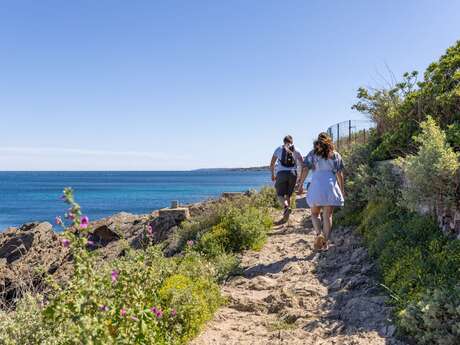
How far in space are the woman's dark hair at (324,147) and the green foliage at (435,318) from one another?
11.0 ft

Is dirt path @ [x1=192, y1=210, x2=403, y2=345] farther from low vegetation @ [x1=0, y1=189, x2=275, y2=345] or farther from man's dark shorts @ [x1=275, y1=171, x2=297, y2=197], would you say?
man's dark shorts @ [x1=275, y1=171, x2=297, y2=197]

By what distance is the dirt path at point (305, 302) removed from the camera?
14.4 feet

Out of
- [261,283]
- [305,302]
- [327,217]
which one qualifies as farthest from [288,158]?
[305,302]

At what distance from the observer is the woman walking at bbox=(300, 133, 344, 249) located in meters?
7.00

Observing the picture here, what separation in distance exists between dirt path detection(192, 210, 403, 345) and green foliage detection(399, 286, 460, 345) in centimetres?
25

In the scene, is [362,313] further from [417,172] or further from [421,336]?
[417,172]

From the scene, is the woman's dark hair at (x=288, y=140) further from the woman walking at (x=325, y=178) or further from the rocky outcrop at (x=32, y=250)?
the rocky outcrop at (x=32, y=250)

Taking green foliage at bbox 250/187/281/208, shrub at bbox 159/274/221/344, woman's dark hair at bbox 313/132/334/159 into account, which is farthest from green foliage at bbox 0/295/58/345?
green foliage at bbox 250/187/281/208

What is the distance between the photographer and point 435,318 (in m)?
3.67

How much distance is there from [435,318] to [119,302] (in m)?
2.74

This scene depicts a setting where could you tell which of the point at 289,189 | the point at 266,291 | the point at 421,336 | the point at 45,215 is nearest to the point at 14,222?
the point at 45,215

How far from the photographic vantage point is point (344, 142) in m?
18.3

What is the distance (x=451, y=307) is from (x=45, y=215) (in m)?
46.8

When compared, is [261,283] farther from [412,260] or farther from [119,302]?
[119,302]
